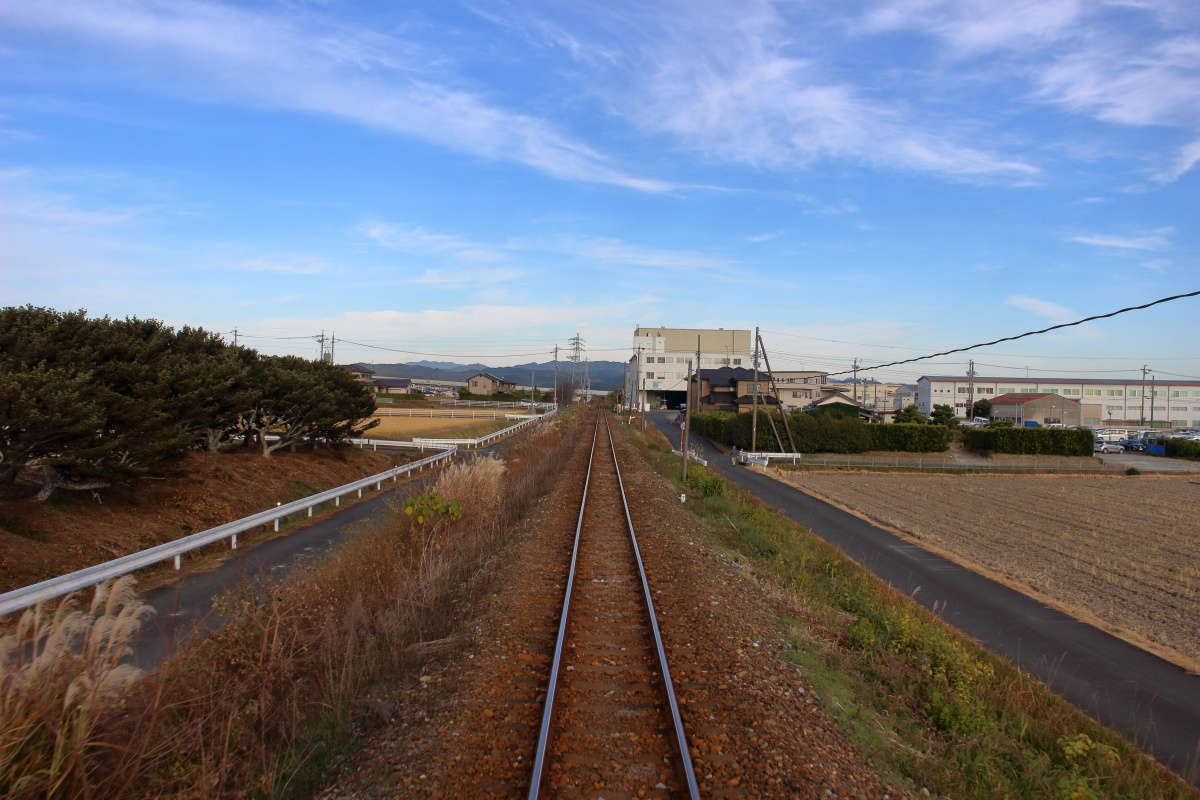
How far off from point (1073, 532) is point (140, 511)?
2649 centimetres

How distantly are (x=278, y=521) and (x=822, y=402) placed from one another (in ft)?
208

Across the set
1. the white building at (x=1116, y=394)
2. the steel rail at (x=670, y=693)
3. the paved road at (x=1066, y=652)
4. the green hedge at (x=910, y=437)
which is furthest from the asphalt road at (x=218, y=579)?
the white building at (x=1116, y=394)

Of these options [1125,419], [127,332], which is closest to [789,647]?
[127,332]

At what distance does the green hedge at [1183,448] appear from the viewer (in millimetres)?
56438

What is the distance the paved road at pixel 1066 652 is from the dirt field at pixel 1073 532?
2.61ft

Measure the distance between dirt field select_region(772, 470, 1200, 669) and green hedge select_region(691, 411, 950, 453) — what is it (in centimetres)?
718

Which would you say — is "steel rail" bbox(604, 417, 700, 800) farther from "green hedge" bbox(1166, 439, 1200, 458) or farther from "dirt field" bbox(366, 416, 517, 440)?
"green hedge" bbox(1166, 439, 1200, 458)

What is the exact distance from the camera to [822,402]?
236 feet

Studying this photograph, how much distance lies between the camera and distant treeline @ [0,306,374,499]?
1223cm

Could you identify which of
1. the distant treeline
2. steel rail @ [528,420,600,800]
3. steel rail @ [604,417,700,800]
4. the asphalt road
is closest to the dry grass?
the asphalt road

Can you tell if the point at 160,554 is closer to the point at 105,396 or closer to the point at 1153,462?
the point at 105,396

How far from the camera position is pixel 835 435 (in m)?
46.8

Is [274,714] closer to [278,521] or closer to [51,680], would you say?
[51,680]

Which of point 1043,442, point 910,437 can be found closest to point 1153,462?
point 1043,442
